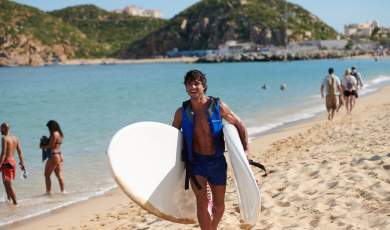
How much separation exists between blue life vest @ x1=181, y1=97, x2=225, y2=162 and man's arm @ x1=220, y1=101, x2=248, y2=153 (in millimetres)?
44

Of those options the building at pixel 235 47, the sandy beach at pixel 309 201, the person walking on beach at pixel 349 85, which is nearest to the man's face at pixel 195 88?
the sandy beach at pixel 309 201

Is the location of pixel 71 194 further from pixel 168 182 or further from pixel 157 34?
pixel 157 34

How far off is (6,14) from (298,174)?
15889cm

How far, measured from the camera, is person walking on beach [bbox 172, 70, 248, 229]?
4059 millimetres

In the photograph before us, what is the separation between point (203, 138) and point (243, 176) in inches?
16.2

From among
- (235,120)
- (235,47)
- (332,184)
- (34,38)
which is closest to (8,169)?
(332,184)

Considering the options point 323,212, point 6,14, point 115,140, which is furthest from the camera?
point 6,14

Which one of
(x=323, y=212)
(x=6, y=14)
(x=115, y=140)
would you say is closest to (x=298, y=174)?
(x=323, y=212)

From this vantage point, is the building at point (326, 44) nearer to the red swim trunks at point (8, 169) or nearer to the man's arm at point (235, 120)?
the red swim trunks at point (8, 169)

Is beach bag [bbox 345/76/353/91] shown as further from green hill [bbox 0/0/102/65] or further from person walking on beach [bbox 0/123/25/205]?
green hill [bbox 0/0/102/65]

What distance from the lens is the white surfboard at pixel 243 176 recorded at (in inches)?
159

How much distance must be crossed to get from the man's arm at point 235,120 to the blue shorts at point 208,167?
0.24 m

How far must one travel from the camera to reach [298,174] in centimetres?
649

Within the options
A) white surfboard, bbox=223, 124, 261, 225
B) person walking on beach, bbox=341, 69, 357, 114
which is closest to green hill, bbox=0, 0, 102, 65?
person walking on beach, bbox=341, 69, 357, 114
